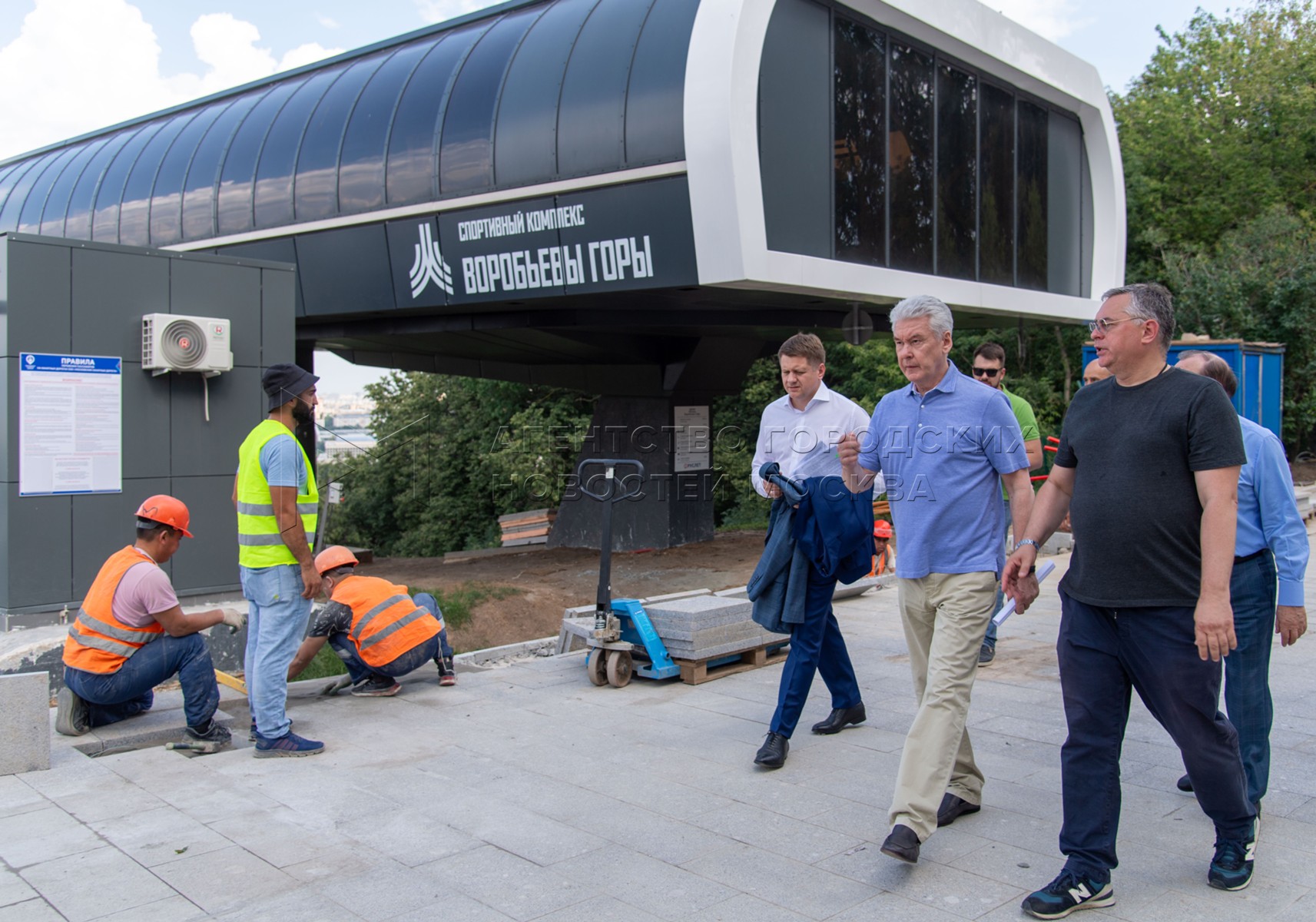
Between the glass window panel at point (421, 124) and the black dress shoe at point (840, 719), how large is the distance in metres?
10.4

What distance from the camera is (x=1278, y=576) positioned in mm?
3891

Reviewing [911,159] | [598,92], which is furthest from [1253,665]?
[911,159]

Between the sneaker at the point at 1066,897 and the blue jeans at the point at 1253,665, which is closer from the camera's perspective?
the sneaker at the point at 1066,897

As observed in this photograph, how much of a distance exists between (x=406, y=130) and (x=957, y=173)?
7.68 meters

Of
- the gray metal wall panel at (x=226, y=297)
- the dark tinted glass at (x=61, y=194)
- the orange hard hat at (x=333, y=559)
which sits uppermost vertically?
the dark tinted glass at (x=61, y=194)

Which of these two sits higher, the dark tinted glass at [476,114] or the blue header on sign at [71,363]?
the dark tinted glass at [476,114]

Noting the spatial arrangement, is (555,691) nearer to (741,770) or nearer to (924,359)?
(741,770)

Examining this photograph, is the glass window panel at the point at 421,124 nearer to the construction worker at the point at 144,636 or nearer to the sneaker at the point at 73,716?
the construction worker at the point at 144,636

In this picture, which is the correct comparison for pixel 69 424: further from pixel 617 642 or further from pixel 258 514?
pixel 617 642

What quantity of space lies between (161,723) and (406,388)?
3044 centimetres

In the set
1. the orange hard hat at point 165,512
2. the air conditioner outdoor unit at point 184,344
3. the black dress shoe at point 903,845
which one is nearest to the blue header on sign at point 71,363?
the air conditioner outdoor unit at point 184,344

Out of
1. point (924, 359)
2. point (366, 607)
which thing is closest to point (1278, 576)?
point (924, 359)

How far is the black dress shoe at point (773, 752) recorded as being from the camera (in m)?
4.95

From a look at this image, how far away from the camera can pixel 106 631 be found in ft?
17.5
